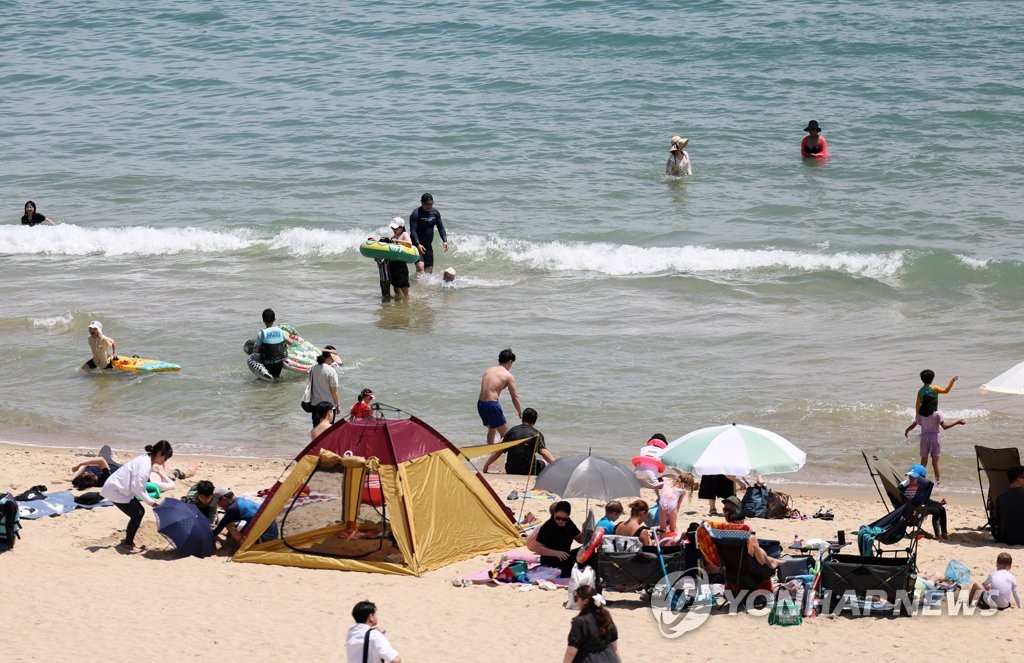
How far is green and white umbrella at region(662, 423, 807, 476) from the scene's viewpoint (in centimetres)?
1031

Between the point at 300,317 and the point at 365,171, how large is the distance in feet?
26.4

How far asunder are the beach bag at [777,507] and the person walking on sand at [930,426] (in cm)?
159

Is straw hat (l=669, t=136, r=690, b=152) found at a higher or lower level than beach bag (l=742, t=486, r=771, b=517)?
higher

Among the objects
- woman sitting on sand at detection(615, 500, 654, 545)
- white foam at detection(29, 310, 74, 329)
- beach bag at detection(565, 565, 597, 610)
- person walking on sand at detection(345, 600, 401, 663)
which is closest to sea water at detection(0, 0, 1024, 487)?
white foam at detection(29, 310, 74, 329)

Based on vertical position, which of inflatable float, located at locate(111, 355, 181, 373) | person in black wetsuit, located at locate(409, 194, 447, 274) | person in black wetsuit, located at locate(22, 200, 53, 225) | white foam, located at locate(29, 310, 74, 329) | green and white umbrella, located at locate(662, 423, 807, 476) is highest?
person in black wetsuit, located at locate(22, 200, 53, 225)

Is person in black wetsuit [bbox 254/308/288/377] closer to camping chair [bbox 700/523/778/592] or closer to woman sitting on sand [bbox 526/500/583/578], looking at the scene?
woman sitting on sand [bbox 526/500/583/578]

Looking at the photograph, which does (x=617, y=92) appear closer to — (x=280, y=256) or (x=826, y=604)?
(x=280, y=256)

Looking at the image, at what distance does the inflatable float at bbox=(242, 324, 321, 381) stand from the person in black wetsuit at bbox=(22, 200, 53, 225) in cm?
881

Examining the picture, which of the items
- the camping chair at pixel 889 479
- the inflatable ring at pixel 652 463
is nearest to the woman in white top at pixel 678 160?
the inflatable ring at pixel 652 463

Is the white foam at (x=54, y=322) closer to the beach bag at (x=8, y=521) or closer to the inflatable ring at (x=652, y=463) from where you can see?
the beach bag at (x=8, y=521)

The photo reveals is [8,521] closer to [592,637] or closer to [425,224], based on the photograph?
[592,637]

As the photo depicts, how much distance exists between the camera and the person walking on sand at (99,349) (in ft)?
52.9

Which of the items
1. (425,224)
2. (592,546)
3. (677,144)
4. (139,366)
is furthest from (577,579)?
(677,144)

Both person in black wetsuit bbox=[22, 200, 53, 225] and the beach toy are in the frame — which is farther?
person in black wetsuit bbox=[22, 200, 53, 225]
